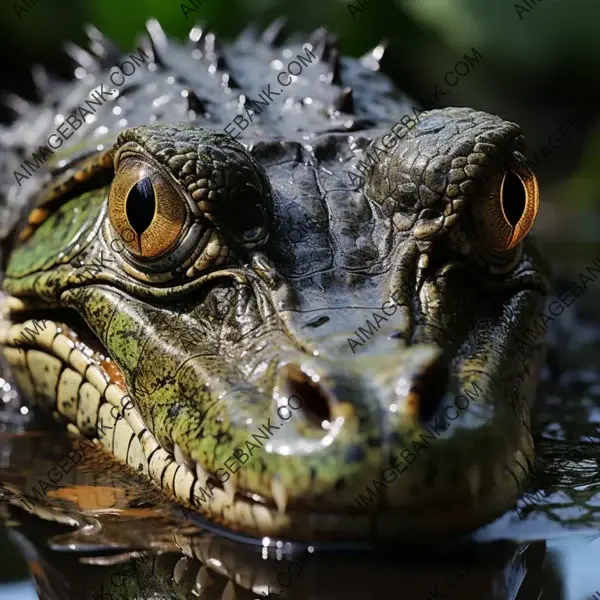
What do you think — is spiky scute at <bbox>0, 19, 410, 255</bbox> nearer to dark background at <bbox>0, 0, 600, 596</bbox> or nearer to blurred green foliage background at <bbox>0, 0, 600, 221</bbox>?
dark background at <bbox>0, 0, 600, 596</bbox>

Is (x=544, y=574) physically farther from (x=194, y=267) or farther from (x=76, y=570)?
(x=194, y=267)

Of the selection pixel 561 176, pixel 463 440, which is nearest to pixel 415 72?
pixel 561 176

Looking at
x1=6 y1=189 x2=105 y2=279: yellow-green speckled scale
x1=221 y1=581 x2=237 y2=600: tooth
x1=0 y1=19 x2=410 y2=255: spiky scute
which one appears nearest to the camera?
x1=221 y1=581 x2=237 y2=600: tooth

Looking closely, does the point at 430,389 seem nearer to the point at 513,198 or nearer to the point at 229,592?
the point at 229,592

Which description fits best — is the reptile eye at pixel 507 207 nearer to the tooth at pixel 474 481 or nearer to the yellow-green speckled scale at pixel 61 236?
the tooth at pixel 474 481

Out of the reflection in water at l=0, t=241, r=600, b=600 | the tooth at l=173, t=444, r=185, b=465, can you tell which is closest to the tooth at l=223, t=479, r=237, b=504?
the reflection in water at l=0, t=241, r=600, b=600

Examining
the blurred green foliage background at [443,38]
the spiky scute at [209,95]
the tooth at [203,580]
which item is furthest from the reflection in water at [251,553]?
the blurred green foliage background at [443,38]
